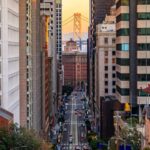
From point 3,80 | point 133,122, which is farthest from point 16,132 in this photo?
point 133,122

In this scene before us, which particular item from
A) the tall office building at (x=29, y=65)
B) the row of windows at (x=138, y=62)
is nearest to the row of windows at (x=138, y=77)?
the row of windows at (x=138, y=62)

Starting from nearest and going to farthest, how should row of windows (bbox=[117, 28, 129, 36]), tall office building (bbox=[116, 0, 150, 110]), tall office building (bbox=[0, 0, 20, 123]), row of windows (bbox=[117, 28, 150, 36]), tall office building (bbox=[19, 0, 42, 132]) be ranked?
tall office building (bbox=[0, 0, 20, 123])
tall office building (bbox=[19, 0, 42, 132])
tall office building (bbox=[116, 0, 150, 110])
row of windows (bbox=[117, 28, 150, 36])
row of windows (bbox=[117, 28, 129, 36])

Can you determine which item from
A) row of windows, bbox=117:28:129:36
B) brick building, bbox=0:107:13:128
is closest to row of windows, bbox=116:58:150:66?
row of windows, bbox=117:28:129:36

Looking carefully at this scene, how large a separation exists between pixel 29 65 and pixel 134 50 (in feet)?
60.5

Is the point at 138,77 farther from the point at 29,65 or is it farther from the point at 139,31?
the point at 29,65

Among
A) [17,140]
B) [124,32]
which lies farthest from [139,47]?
[17,140]

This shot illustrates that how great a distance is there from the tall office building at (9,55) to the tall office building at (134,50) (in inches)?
1032

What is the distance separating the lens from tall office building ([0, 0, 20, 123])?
254 feet

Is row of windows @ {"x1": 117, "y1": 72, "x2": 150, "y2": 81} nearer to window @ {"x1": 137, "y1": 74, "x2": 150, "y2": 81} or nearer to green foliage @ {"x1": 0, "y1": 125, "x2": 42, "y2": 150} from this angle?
window @ {"x1": 137, "y1": 74, "x2": 150, "y2": 81}

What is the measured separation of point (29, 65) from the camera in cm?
11525

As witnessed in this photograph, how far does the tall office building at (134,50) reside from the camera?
366 feet

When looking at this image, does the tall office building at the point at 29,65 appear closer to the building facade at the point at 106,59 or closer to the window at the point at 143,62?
the window at the point at 143,62

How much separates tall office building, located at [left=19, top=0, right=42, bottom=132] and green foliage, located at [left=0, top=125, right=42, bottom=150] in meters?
39.3

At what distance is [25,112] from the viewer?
343 ft
